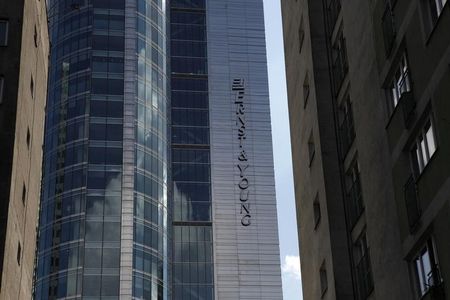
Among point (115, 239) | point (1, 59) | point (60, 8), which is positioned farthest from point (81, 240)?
point (1, 59)

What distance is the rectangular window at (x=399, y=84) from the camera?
2505 centimetres

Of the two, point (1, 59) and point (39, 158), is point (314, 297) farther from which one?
point (39, 158)

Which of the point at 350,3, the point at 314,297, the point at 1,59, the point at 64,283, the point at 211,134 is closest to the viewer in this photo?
the point at 350,3

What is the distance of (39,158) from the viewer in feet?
170

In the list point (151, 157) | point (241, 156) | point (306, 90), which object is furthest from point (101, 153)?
point (306, 90)

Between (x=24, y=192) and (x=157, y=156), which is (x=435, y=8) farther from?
(x=157, y=156)

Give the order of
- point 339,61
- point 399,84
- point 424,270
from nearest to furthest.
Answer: point 424,270, point 399,84, point 339,61

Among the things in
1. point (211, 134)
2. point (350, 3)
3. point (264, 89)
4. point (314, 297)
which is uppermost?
point (264, 89)

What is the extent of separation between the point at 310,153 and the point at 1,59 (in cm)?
1551

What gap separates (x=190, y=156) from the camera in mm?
113438

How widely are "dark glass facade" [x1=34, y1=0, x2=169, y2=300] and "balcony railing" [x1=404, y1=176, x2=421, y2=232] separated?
68382 mm

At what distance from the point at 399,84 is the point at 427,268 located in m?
5.84

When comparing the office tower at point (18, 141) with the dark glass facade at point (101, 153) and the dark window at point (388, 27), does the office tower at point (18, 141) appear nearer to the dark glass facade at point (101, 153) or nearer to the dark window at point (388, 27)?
the dark window at point (388, 27)

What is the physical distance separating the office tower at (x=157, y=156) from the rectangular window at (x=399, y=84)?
66535 millimetres
